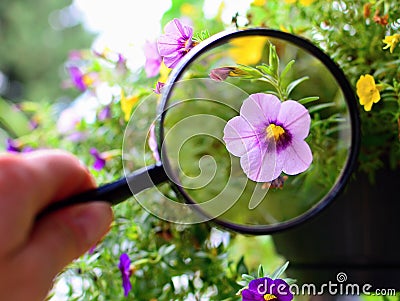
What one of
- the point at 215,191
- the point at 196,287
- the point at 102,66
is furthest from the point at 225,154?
the point at 102,66

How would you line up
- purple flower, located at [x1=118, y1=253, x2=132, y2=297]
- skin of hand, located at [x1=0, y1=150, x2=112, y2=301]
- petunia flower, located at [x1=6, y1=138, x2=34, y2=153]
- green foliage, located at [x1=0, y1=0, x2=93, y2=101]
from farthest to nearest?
1. green foliage, located at [x1=0, y1=0, x2=93, y2=101]
2. petunia flower, located at [x1=6, y1=138, x2=34, y2=153]
3. purple flower, located at [x1=118, y1=253, x2=132, y2=297]
4. skin of hand, located at [x1=0, y1=150, x2=112, y2=301]

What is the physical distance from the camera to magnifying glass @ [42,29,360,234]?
380 millimetres

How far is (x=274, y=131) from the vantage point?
38cm

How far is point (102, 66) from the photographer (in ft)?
2.43

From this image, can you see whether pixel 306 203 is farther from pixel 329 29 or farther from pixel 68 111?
pixel 68 111

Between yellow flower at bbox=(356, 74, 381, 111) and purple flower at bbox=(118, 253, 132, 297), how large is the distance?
0.26 m

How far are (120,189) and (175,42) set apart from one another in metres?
0.12

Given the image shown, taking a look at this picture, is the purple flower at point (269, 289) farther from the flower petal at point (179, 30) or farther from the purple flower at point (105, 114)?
the purple flower at point (105, 114)

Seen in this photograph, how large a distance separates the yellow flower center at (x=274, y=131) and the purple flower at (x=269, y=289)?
0.11 meters

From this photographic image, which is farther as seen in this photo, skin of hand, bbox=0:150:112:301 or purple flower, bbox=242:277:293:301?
purple flower, bbox=242:277:293:301

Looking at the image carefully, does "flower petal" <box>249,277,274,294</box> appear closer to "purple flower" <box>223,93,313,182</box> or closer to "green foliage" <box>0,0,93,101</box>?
"purple flower" <box>223,93,313,182</box>

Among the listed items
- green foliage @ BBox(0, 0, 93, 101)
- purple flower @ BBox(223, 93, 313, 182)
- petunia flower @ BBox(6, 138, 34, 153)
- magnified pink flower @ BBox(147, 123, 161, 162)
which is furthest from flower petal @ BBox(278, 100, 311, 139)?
green foliage @ BBox(0, 0, 93, 101)

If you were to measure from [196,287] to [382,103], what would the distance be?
0.25 metres

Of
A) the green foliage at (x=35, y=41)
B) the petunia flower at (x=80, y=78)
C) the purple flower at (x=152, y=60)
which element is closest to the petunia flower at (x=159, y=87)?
the purple flower at (x=152, y=60)
